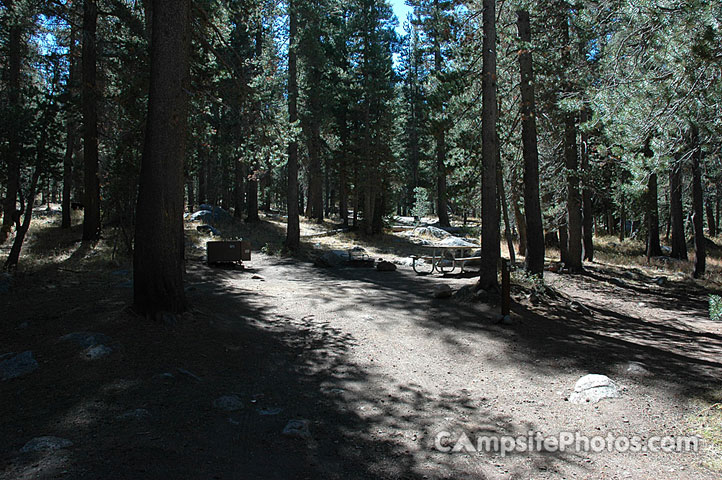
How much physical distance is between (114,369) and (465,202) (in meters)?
15.6

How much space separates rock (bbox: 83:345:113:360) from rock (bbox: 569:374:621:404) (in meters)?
5.76

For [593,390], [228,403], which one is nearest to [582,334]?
[593,390]

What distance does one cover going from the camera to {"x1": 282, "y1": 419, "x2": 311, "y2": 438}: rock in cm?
439

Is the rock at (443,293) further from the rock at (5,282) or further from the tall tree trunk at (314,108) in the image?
the tall tree trunk at (314,108)

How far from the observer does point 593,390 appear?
5.77 m

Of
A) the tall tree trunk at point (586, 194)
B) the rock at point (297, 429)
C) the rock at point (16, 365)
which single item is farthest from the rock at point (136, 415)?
the tall tree trunk at point (586, 194)

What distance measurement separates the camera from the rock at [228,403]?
485cm

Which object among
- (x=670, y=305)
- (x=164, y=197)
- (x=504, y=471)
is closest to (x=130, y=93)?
(x=164, y=197)

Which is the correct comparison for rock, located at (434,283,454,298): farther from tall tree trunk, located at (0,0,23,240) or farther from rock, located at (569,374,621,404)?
tall tree trunk, located at (0,0,23,240)

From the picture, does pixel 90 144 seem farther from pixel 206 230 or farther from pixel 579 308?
pixel 579 308

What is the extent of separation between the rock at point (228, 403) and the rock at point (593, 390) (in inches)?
155

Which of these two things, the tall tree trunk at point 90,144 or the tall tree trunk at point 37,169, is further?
the tall tree trunk at point 90,144

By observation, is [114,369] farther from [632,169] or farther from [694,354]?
[632,169]

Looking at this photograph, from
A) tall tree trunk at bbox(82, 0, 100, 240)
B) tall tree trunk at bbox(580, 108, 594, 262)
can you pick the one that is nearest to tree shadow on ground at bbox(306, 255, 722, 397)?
tall tree trunk at bbox(580, 108, 594, 262)
